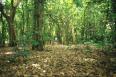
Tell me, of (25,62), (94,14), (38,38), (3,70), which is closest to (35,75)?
(3,70)

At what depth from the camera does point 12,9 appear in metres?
27.1

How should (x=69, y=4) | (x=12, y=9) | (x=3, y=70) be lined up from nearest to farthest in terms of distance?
1. (x=3, y=70)
2. (x=12, y=9)
3. (x=69, y=4)

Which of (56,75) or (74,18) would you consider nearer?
(56,75)

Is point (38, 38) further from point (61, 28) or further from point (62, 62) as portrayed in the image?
point (61, 28)

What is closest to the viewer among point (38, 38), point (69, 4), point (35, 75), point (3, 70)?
point (35, 75)

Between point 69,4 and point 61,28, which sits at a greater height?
point 69,4

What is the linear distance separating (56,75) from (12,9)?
19.3 meters

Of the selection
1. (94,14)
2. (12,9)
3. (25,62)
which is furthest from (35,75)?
(94,14)

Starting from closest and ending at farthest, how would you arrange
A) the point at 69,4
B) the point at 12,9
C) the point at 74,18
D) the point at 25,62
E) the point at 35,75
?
1. the point at 35,75
2. the point at 25,62
3. the point at 12,9
4. the point at 69,4
5. the point at 74,18

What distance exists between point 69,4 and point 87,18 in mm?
3840

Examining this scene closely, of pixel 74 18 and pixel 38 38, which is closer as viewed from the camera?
pixel 38 38

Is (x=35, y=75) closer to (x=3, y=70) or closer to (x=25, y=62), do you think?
(x=3, y=70)

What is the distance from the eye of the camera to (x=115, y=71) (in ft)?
31.0

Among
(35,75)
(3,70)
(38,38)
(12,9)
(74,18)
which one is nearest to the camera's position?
(35,75)
